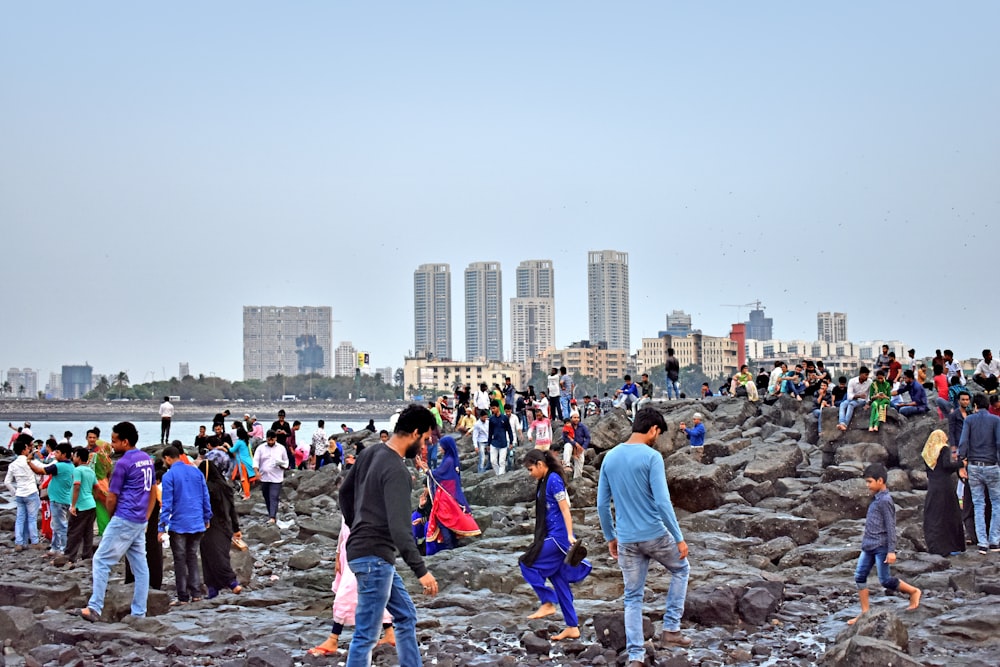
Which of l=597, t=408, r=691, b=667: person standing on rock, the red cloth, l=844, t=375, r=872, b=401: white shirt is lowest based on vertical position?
the red cloth

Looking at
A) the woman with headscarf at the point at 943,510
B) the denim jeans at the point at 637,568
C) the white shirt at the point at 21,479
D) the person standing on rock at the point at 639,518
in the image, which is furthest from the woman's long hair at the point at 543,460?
the white shirt at the point at 21,479

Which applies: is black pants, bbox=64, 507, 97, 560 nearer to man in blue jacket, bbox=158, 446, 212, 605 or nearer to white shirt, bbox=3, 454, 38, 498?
white shirt, bbox=3, 454, 38, 498

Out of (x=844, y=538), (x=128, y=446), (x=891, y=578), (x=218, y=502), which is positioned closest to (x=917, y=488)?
(x=844, y=538)

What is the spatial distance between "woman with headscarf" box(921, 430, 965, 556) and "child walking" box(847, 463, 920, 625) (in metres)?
2.82

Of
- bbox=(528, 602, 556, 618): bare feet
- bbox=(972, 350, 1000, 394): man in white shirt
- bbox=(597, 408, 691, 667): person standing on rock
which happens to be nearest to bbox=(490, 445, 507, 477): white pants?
bbox=(972, 350, 1000, 394): man in white shirt

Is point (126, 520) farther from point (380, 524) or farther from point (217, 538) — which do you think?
point (380, 524)

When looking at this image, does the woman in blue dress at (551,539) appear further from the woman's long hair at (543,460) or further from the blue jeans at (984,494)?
the blue jeans at (984,494)

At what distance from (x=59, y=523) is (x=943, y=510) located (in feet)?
43.3

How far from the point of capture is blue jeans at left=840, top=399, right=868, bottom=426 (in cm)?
1878

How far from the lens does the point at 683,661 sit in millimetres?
7664

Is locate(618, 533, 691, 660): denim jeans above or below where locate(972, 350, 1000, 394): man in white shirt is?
below

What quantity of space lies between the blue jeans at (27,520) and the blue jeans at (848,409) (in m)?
14.6

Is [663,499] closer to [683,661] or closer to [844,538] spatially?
[683,661]

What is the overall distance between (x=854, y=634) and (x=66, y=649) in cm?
640
